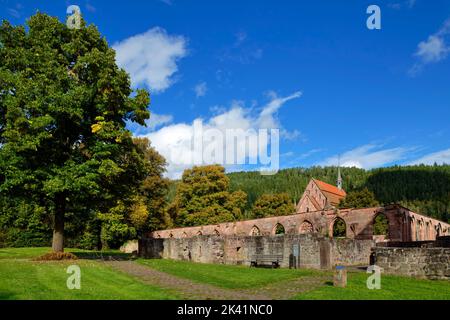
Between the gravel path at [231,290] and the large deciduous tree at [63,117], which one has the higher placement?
the large deciduous tree at [63,117]

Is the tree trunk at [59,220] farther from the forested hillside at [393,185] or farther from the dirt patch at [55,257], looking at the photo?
the forested hillside at [393,185]

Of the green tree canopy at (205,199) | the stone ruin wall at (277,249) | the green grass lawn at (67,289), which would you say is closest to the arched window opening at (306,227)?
the green tree canopy at (205,199)

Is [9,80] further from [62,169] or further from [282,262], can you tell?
[282,262]

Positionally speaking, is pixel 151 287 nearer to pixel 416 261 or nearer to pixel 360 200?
pixel 416 261

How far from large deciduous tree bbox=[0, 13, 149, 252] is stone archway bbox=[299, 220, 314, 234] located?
1003 inches

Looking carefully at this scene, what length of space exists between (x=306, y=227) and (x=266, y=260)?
2737 centimetres

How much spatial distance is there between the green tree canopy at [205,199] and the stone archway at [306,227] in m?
11.7

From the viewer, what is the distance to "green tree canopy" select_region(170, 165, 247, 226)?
55.5 m

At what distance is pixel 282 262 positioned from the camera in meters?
21.0

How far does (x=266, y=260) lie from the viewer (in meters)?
21.4

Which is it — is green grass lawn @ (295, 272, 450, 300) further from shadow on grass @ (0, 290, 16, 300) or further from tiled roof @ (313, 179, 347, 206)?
tiled roof @ (313, 179, 347, 206)

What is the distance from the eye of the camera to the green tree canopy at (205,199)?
2186 inches

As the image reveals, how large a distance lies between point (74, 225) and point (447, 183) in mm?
105475

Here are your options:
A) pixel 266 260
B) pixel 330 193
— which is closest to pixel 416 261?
pixel 266 260
